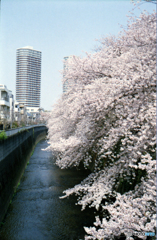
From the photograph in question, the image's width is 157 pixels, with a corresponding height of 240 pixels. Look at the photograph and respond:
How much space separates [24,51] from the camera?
88562 millimetres

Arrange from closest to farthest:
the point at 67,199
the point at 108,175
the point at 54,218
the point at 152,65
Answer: the point at 152,65
the point at 108,175
the point at 54,218
the point at 67,199

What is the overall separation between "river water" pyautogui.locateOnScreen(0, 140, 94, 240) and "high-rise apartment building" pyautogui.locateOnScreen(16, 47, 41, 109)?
69.6m

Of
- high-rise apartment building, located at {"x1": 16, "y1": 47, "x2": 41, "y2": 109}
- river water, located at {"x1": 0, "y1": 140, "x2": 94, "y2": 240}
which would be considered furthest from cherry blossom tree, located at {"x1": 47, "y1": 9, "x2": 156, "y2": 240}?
high-rise apartment building, located at {"x1": 16, "y1": 47, "x2": 41, "y2": 109}

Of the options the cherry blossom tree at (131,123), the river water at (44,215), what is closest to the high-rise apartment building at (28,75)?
the river water at (44,215)

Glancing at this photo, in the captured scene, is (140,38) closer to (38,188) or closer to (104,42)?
(104,42)

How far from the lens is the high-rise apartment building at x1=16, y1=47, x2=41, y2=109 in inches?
3400

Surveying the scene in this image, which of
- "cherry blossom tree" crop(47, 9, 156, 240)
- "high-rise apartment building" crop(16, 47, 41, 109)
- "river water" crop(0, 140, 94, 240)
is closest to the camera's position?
"cherry blossom tree" crop(47, 9, 156, 240)

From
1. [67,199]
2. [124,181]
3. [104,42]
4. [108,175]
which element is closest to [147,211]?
[108,175]

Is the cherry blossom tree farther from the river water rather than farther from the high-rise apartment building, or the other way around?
the high-rise apartment building

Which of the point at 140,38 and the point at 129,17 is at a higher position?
the point at 129,17

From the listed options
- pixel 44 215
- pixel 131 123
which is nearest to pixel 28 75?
pixel 44 215

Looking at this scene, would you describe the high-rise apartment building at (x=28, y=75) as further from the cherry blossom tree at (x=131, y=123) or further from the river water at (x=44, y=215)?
the cherry blossom tree at (x=131, y=123)

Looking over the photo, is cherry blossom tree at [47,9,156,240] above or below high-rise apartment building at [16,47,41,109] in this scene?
below

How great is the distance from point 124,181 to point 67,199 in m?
4.04
